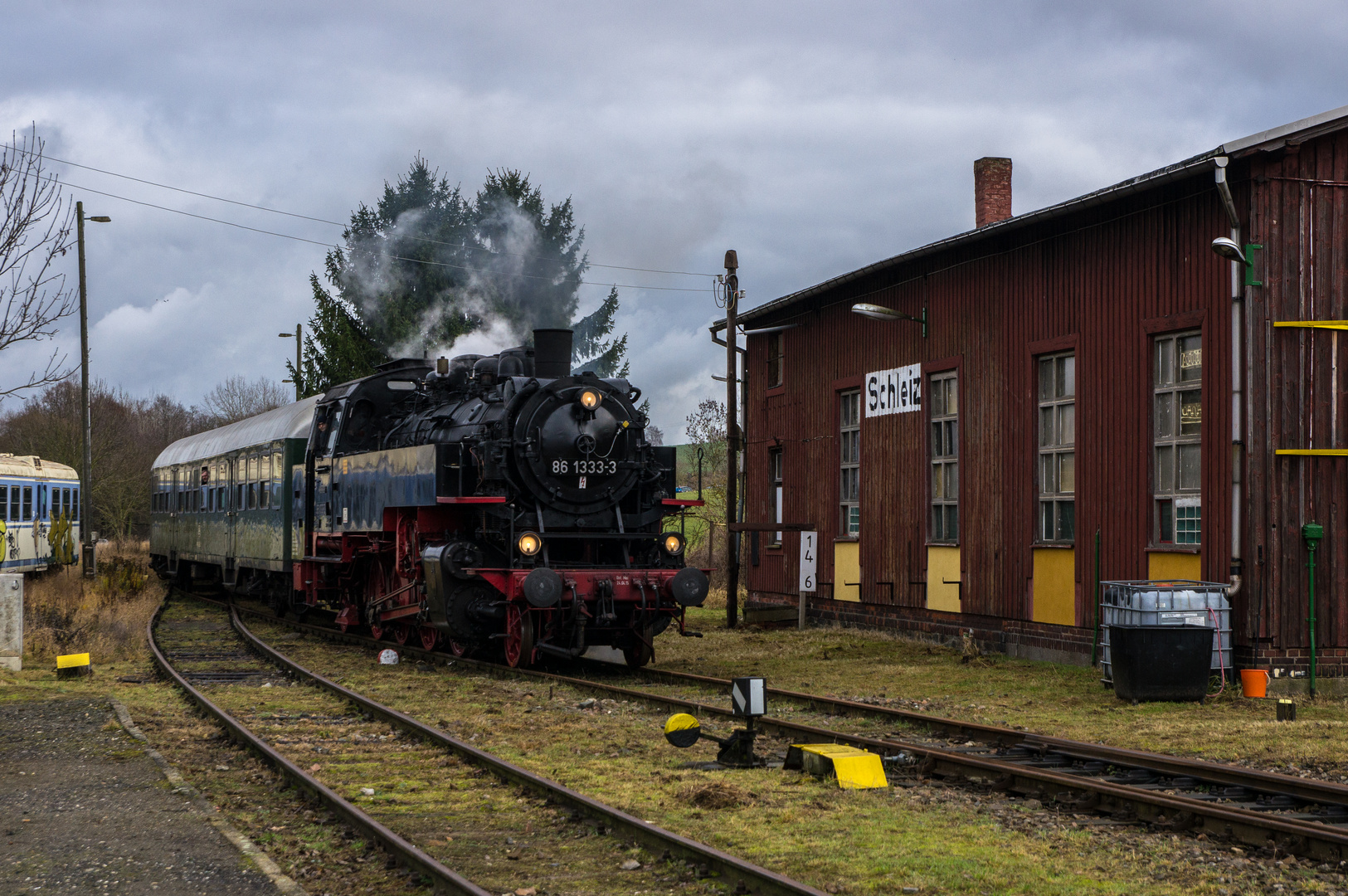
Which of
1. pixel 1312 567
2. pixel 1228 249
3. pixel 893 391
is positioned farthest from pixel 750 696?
pixel 893 391

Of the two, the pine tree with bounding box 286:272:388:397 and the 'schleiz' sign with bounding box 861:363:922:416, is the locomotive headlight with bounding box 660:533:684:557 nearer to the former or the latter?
the 'schleiz' sign with bounding box 861:363:922:416

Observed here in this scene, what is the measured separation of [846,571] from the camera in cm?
1947

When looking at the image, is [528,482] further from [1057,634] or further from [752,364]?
[752,364]

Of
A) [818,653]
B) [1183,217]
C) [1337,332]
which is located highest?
[1183,217]

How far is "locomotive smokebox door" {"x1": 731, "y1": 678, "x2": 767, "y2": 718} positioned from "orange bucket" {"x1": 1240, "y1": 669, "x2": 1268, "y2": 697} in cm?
538

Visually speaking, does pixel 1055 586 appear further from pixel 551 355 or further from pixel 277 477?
pixel 277 477

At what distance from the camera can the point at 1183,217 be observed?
13023mm

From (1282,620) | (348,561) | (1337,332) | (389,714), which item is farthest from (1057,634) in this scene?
(348,561)

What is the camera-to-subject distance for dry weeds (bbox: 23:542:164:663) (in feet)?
50.8

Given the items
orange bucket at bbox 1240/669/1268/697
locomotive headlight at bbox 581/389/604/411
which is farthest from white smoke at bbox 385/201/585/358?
orange bucket at bbox 1240/669/1268/697

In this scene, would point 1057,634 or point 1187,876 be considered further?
point 1057,634

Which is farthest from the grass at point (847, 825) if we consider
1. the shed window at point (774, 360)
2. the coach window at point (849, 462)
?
the shed window at point (774, 360)

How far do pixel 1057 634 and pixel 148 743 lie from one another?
31.6 ft

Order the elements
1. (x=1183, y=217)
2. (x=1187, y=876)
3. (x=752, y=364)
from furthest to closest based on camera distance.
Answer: (x=752, y=364) → (x=1183, y=217) → (x=1187, y=876)
